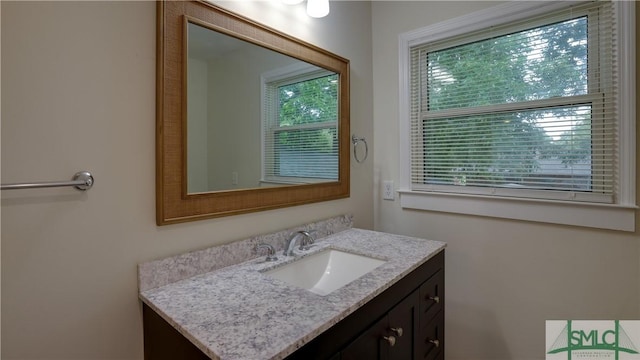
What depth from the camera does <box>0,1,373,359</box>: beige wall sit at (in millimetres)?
728

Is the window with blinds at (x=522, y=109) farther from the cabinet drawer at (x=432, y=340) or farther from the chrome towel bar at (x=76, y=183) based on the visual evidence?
the chrome towel bar at (x=76, y=183)

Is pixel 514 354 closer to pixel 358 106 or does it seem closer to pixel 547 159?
pixel 547 159

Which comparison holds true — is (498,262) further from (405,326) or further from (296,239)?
(296,239)

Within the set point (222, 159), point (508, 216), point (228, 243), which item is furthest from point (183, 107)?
point (508, 216)

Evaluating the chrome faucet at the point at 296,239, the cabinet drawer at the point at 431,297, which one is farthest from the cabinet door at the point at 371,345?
the chrome faucet at the point at 296,239

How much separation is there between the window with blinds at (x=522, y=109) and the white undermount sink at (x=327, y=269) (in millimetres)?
762

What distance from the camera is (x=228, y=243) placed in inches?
45.9

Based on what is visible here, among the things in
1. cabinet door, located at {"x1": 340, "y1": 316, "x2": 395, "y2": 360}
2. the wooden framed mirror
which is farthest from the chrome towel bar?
cabinet door, located at {"x1": 340, "y1": 316, "x2": 395, "y2": 360}

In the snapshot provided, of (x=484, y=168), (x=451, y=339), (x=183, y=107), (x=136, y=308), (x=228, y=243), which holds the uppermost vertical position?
(x=183, y=107)

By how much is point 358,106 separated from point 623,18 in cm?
126

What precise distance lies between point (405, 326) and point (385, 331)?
174mm

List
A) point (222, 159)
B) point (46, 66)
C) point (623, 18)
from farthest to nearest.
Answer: point (623, 18), point (222, 159), point (46, 66)

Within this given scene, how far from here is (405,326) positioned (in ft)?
3.69

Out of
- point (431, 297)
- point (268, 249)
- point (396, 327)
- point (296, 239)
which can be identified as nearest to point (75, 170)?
point (268, 249)
